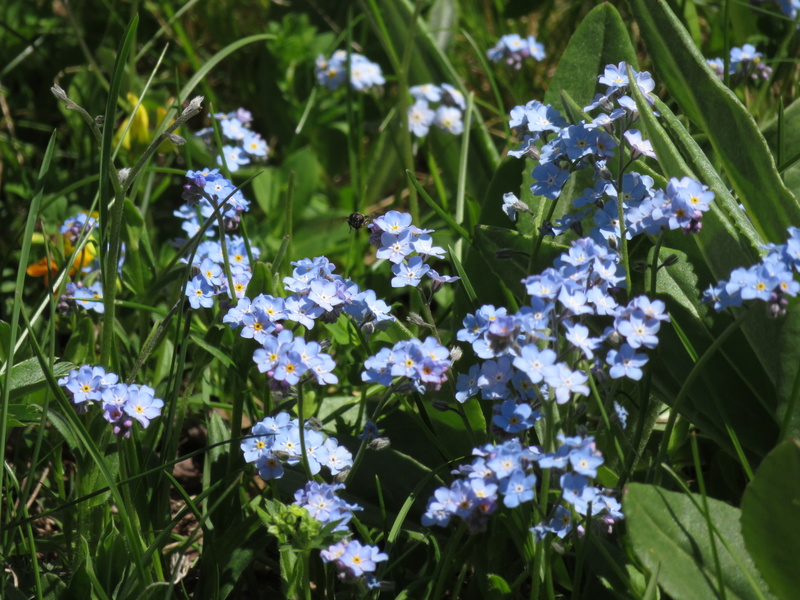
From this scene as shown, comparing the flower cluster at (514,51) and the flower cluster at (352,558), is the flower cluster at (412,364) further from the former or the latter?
the flower cluster at (514,51)

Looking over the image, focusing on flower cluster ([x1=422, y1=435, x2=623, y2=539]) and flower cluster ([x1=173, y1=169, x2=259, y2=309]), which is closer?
flower cluster ([x1=422, y1=435, x2=623, y2=539])

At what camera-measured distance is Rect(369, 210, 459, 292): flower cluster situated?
1.77 meters

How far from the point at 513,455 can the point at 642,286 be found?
681 mm

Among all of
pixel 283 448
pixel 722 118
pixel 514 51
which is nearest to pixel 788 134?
pixel 722 118

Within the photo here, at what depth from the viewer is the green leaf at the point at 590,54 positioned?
90.8 inches

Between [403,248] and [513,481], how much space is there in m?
0.59

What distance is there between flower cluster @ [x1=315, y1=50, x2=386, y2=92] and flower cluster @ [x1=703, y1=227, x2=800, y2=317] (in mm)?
2029

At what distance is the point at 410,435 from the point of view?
221cm

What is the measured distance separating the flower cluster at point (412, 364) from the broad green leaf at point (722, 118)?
0.85 metres

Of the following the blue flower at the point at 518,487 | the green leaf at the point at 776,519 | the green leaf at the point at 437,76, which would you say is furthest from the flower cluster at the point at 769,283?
the green leaf at the point at 437,76

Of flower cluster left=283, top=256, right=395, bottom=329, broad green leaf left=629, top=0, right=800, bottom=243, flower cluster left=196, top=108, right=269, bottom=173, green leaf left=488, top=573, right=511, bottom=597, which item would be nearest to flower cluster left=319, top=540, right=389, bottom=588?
green leaf left=488, top=573, right=511, bottom=597

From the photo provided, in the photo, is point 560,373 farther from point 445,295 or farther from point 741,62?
point 741,62

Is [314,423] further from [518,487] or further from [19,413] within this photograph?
[19,413]

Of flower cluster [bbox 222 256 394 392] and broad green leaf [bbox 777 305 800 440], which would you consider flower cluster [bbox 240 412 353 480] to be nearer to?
flower cluster [bbox 222 256 394 392]
